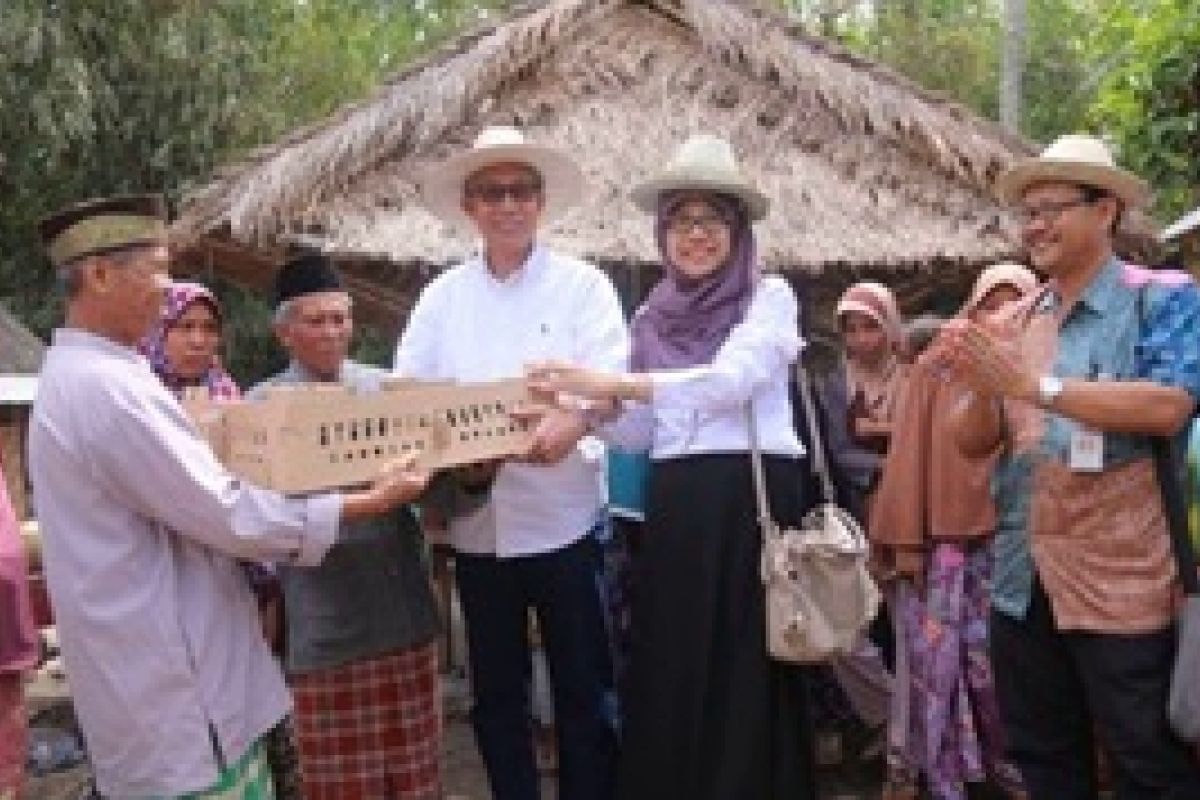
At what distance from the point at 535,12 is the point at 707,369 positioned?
4.29 m

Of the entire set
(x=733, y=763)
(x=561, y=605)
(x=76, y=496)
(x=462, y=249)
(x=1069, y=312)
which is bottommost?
(x=733, y=763)

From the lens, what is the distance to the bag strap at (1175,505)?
2961 mm

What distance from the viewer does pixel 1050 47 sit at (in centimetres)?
2061

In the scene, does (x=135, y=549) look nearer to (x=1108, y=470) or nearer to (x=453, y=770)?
(x=1108, y=470)

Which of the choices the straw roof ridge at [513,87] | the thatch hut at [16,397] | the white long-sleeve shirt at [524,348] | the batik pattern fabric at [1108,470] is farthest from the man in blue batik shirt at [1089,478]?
the thatch hut at [16,397]

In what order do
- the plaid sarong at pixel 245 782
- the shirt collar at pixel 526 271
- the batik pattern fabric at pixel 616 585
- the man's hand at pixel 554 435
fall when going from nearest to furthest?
the plaid sarong at pixel 245 782, the man's hand at pixel 554 435, the shirt collar at pixel 526 271, the batik pattern fabric at pixel 616 585

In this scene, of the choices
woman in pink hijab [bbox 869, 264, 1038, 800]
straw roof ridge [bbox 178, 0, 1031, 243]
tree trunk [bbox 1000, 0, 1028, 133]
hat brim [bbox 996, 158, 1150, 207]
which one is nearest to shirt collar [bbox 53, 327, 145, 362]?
hat brim [bbox 996, 158, 1150, 207]

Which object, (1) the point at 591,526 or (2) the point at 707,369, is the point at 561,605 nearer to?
(1) the point at 591,526

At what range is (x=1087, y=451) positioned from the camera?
3.07 metres

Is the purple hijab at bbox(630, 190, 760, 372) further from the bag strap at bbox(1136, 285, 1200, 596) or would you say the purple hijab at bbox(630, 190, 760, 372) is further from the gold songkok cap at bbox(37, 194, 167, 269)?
the gold songkok cap at bbox(37, 194, 167, 269)

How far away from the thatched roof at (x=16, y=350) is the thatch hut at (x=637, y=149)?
139 inches

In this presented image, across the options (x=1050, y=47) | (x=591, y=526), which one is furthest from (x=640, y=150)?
(x=1050, y=47)

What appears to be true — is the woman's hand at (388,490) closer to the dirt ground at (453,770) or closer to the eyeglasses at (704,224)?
the eyeglasses at (704,224)

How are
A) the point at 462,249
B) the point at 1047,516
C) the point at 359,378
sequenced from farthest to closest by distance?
the point at 462,249
the point at 359,378
the point at 1047,516
